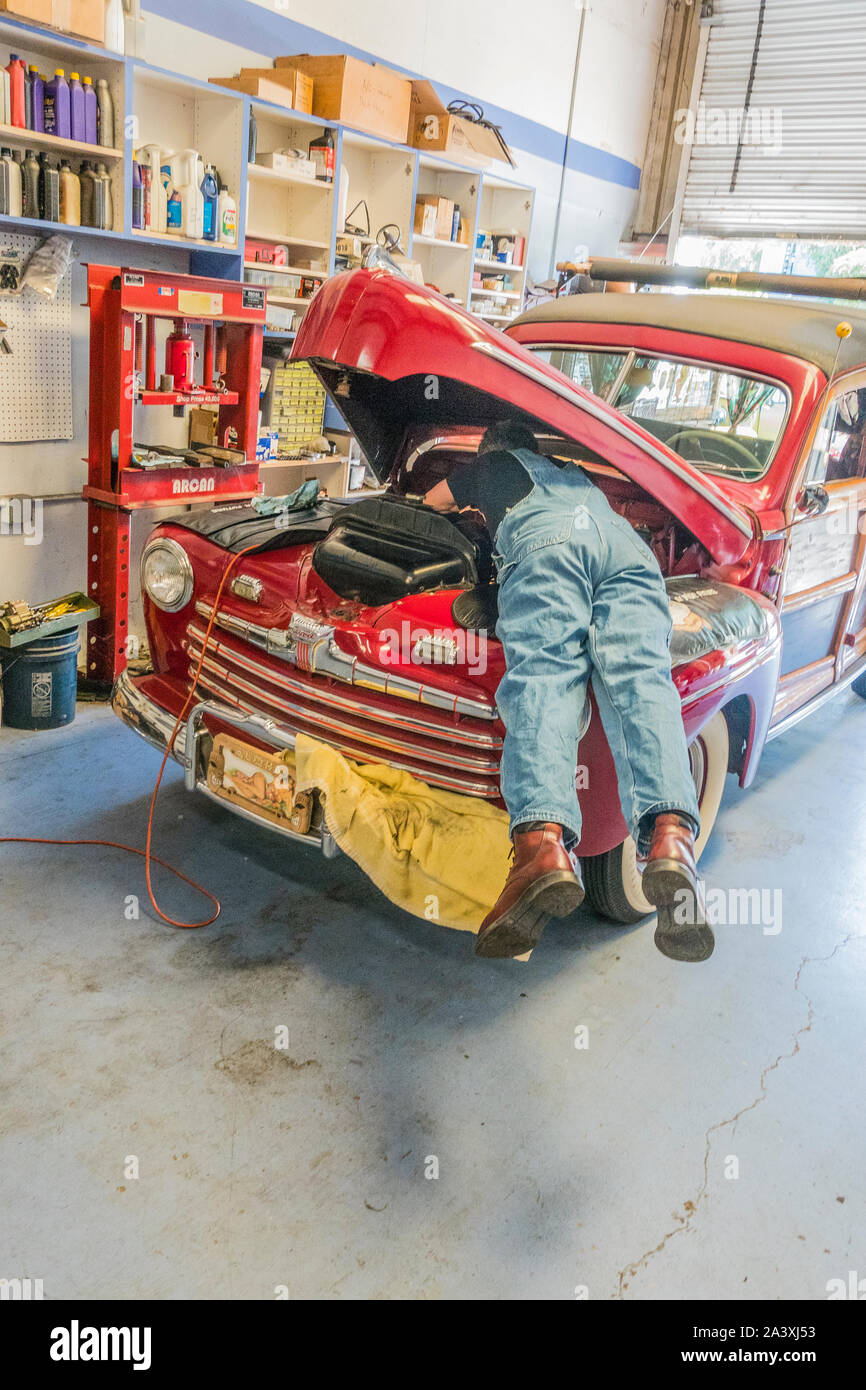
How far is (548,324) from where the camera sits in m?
3.74

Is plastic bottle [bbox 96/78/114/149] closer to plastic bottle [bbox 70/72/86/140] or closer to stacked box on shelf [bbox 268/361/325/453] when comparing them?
plastic bottle [bbox 70/72/86/140]

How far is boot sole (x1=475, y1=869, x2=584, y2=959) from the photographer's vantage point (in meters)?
1.74

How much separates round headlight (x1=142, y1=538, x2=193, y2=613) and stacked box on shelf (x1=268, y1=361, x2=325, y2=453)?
2.56 metres

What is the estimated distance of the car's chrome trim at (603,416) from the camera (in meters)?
2.23

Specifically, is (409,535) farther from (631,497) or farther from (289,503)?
(631,497)

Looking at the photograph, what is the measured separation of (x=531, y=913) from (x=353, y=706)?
29.7 inches

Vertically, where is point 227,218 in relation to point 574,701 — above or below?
above

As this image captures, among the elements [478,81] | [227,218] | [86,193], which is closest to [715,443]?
[227,218]

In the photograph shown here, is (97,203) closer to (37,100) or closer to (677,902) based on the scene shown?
(37,100)

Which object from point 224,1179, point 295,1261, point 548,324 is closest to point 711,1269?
point 295,1261

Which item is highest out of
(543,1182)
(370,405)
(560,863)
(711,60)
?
(711,60)

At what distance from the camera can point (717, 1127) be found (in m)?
2.10

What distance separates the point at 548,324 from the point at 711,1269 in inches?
126

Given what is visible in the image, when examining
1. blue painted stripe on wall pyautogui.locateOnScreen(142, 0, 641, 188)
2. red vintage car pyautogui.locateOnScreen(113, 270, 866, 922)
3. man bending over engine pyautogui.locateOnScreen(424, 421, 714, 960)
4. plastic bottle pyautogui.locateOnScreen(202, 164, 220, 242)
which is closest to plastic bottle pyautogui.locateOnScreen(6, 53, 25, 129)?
plastic bottle pyautogui.locateOnScreen(202, 164, 220, 242)
